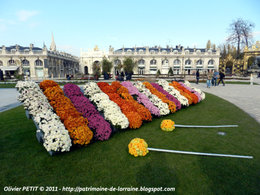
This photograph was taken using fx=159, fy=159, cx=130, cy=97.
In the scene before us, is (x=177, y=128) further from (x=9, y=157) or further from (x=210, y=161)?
(x=9, y=157)

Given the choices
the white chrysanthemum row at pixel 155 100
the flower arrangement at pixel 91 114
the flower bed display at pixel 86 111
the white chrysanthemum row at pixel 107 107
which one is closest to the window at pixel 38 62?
the flower bed display at pixel 86 111

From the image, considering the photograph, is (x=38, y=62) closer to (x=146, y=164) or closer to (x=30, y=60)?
(x=30, y=60)

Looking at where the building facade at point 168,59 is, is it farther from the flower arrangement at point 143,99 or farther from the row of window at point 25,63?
the flower arrangement at point 143,99

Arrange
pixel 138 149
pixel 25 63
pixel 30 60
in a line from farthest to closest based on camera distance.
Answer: pixel 25 63 → pixel 30 60 → pixel 138 149

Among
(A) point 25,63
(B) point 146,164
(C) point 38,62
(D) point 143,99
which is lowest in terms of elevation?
(B) point 146,164

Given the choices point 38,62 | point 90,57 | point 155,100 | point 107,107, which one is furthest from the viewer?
point 90,57

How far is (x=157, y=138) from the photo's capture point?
6.17 metres

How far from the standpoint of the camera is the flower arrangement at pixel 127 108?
6934 mm

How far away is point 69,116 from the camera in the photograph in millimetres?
5855

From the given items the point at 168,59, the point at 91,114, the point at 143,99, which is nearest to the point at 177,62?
the point at 168,59

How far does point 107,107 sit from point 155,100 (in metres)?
3.28

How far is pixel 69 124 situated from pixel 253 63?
3557 inches

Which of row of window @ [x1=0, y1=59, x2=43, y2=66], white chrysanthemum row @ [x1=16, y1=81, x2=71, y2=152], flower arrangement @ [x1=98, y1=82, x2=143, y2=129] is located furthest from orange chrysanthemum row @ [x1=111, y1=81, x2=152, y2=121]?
row of window @ [x1=0, y1=59, x2=43, y2=66]

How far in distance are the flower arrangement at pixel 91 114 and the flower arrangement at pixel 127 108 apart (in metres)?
1.18
